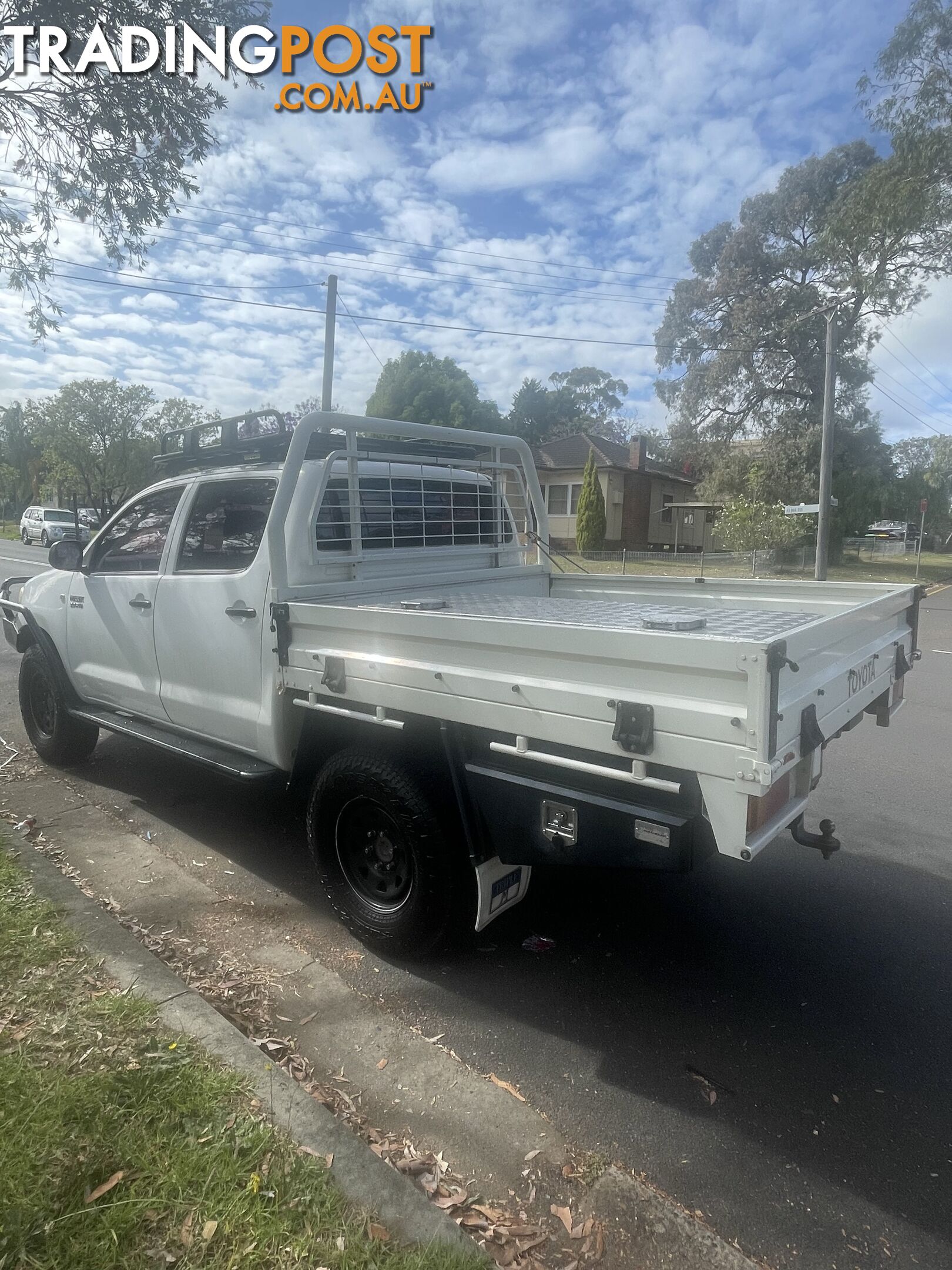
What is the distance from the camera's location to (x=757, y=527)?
2609 centimetres

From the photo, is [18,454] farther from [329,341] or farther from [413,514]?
[413,514]

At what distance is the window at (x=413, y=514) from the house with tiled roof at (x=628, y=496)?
3098cm

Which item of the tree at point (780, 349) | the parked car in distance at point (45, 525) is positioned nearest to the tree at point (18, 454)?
the parked car in distance at point (45, 525)

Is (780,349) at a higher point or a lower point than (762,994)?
higher

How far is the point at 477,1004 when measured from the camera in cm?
310

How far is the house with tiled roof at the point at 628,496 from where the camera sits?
1470 inches

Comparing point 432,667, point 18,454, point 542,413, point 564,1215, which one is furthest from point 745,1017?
point 18,454

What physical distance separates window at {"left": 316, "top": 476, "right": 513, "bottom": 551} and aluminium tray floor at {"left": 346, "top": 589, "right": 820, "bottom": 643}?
339 mm

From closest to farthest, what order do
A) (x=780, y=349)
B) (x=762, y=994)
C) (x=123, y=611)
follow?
(x=762, y=994)
(x=123, y=611)
(x=780, y=349)

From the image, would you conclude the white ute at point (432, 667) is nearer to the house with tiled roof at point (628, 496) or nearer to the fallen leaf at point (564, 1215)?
the fallen leaf at point (564, 1215)

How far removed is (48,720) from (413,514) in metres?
3.10

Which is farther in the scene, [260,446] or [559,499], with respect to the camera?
[559,499]

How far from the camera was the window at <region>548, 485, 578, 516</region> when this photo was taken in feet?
123

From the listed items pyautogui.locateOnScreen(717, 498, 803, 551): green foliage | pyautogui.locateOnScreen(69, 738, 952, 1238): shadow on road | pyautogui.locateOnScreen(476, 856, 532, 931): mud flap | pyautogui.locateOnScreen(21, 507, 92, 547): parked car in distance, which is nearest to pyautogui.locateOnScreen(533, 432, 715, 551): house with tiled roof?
pyautogui.locateOnScreen(717, 498, 803, 551): green foliage
